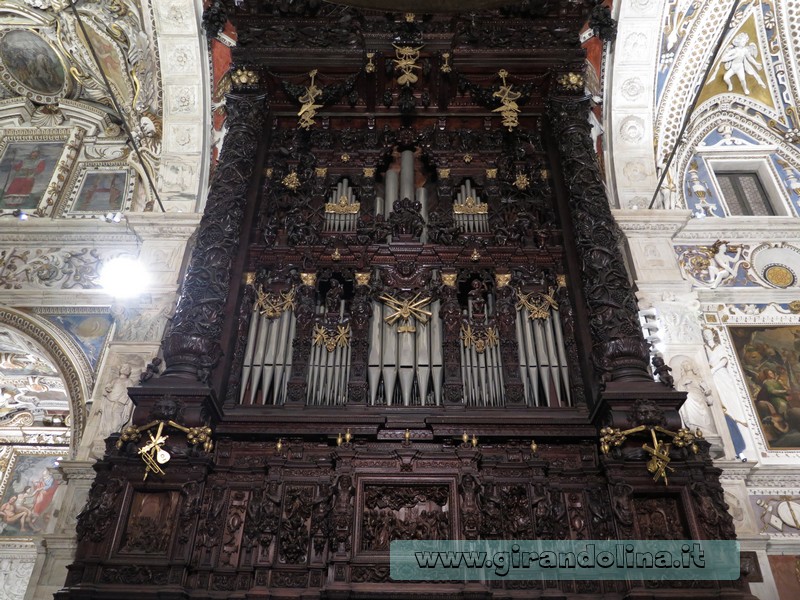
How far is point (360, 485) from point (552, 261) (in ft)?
13.2

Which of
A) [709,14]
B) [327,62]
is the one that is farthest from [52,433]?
[709,14]

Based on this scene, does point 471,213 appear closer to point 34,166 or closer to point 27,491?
point 34,166

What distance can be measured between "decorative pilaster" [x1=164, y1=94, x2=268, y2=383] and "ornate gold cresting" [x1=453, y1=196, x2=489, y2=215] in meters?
2.90

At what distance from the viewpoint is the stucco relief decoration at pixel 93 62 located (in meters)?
11.0

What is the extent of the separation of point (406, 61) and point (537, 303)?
13.6ft

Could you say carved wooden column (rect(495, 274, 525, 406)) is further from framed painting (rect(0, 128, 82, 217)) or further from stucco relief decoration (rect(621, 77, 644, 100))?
framed painting (rect(0, 128, 82, 217))

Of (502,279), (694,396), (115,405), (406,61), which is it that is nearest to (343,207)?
(406,61)

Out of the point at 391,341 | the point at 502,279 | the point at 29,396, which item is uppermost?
the point at 29,396

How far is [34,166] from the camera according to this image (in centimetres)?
1181

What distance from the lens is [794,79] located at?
11.8 m

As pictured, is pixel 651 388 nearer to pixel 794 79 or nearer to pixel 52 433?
pixel 794 79

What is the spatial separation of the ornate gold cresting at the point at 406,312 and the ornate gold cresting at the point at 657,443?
8.51 feet

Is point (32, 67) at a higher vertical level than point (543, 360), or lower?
higher

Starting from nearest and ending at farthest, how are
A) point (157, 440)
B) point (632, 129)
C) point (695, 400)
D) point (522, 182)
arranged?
1. point (157, 440)
2. point (695, 400)
3. point (522, 182)
4. point (632, 129)
